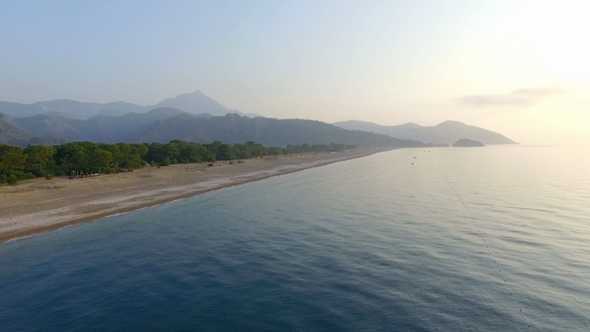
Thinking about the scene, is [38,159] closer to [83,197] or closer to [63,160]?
[63,160]

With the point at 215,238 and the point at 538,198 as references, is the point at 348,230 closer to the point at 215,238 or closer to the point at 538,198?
the point at 215,238

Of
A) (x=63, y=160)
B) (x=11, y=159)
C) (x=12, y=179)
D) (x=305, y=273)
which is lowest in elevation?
(x=305, y=273)

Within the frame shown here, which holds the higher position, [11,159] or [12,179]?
[11,159]

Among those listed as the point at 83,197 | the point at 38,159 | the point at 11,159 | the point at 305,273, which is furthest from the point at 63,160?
the point at 305,273

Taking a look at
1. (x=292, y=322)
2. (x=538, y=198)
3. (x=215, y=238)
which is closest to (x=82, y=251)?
(x=215, y=238)

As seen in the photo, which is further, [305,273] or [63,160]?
[63,160]

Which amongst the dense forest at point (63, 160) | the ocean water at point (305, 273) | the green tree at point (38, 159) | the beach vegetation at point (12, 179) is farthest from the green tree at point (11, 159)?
the ocean water at point (305, 273)

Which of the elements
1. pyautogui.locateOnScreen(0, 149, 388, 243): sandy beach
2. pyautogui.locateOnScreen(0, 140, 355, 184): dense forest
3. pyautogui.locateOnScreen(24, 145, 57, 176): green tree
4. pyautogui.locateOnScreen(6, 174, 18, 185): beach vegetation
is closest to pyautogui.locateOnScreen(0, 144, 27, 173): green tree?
pyautogui.locateOnScreen(0, 140, 355, 184): dense forest

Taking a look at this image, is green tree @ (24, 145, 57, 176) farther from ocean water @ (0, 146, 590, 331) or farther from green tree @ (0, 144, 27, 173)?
ocean water @ (0, 146, 590, 331)
